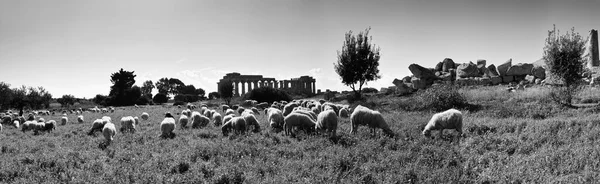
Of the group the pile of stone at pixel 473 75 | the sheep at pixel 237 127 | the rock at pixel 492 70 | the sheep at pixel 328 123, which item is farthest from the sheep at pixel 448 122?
the rock at pixel 492 70

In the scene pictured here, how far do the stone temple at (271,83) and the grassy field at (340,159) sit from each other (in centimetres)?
6245

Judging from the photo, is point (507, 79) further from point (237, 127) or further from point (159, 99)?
point (159, 99)

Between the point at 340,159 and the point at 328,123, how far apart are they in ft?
11.7

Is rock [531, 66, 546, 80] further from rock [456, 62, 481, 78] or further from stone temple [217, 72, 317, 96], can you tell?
stone temple [217, 72, 317, 96]

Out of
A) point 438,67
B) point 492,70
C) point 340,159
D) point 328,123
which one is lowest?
point 340,159

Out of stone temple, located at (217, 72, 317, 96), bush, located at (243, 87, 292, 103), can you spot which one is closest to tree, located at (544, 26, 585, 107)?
bush, located at (243, 87, 292, 103)

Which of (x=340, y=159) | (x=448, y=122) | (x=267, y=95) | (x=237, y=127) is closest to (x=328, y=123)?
(x=340, y=159)

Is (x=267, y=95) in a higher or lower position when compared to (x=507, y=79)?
lower

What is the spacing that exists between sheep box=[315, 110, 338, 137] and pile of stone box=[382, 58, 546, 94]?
20.0m

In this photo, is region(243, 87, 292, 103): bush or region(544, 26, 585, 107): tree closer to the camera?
region(544, 26, 585, 107): tree

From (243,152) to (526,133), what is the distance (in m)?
10.1

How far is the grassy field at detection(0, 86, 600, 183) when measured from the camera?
7281 mm

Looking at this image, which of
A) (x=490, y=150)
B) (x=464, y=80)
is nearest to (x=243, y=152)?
(x=490, y=150)

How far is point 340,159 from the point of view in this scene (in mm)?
8227
